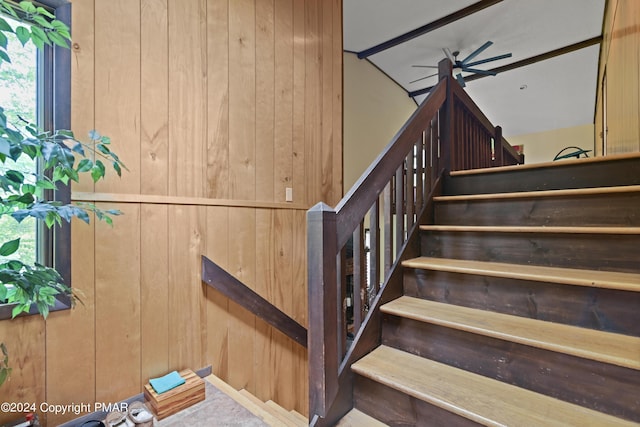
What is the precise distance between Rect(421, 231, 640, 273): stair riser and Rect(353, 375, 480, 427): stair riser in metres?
0.82

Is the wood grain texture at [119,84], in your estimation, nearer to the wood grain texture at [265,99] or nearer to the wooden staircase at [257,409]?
the wood grain texture at [265,99]

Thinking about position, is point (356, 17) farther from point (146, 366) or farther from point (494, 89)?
point (146, 366)

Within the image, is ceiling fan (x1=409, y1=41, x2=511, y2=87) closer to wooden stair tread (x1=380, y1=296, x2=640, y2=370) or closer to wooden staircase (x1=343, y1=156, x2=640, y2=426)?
wooden staircase (x1=343, y1=156, x2=640, y2=426)

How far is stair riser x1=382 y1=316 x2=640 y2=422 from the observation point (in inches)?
39.8

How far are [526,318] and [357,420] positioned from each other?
0.84 m

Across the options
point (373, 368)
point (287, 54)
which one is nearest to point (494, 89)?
point (287, 54)

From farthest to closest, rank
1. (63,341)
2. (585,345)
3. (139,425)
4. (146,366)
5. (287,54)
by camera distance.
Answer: (287,54) < (146,366) < (63,341) < (139,425) < (585,345)

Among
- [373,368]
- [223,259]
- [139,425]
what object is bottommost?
[139,425]

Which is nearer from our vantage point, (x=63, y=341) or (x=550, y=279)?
(x=550, y=279)

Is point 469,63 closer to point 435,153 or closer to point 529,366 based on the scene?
point 435,153

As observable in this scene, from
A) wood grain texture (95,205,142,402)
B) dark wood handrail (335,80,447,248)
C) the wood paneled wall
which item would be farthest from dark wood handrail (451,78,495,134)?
wood grain texture (95,205,142,402)

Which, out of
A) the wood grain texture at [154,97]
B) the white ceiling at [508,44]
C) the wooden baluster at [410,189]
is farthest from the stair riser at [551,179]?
the white ceiling at [508,44]

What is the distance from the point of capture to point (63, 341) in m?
1.46

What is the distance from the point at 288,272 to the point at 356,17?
384 centimetres
